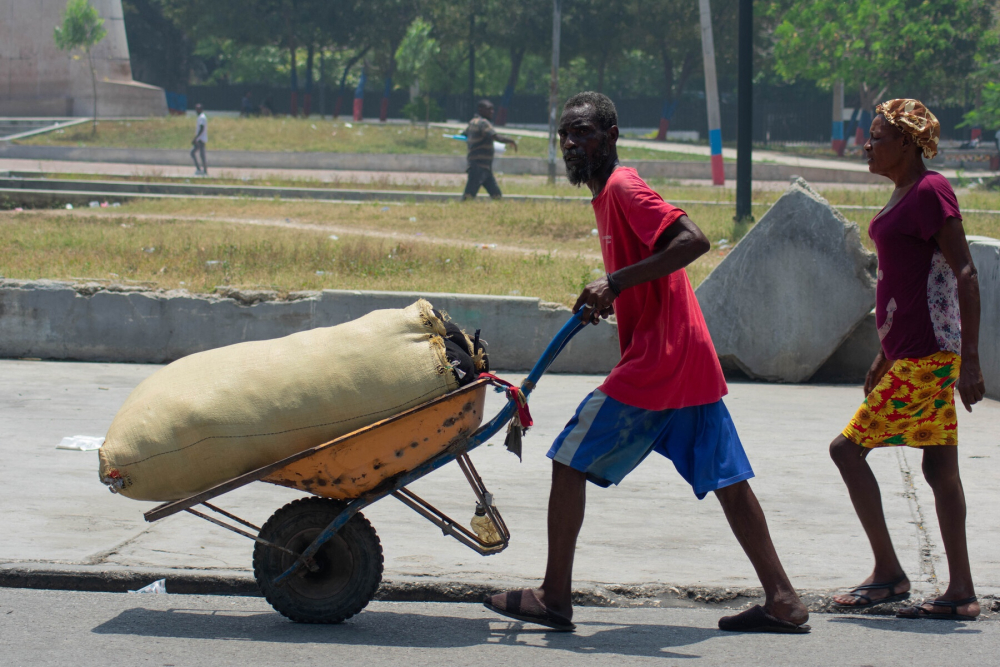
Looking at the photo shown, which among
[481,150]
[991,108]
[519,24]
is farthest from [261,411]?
[519,24]

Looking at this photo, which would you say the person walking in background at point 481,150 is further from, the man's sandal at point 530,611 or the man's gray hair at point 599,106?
the man's sandal at point 530,611

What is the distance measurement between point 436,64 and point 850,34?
1787 centimetres

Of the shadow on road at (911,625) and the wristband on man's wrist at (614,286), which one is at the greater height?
the wristband on man's wrist at (614,286)

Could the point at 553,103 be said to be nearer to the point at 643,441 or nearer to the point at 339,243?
the point at 339,243

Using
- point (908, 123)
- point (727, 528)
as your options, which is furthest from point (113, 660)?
point (908, 123)

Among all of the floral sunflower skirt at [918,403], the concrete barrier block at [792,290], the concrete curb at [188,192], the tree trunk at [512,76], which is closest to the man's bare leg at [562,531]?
the floral sunflower skirt at [918,403]

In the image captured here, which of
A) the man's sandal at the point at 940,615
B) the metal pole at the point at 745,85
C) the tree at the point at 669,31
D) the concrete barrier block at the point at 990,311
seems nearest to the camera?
the man's sandal at the point at 940,615

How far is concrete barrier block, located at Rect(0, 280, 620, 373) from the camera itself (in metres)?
7.41

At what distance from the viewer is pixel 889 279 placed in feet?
11.2

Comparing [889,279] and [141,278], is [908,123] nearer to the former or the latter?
[889,279]

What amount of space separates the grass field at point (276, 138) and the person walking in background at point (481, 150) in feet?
44.5

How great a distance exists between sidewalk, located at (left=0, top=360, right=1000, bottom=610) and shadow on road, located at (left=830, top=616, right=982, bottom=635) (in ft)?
0.64

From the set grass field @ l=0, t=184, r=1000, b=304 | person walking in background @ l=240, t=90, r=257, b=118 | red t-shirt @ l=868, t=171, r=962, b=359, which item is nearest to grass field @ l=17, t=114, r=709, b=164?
person walking in background @ l=240, t=90, r=257, b=118

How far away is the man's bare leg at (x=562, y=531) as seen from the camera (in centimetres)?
318
